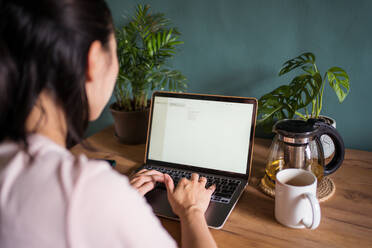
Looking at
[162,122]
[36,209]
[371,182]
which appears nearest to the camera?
[36,209]

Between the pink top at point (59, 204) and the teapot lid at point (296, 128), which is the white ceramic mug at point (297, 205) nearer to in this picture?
the teapot lid at point (296, 128)

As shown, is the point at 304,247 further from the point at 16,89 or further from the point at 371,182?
the point at 16,89

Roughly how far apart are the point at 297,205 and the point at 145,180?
41 cm

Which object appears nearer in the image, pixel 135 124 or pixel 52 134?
pixel 52 134

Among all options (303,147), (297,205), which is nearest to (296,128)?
(303,147)

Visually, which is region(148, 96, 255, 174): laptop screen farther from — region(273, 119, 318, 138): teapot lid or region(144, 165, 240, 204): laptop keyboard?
region(273, 119, 318, 138): teapot lid

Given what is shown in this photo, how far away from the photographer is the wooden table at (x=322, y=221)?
69 cm

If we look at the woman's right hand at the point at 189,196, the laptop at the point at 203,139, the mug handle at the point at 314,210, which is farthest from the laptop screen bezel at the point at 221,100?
the mug handle at the point at 314,210

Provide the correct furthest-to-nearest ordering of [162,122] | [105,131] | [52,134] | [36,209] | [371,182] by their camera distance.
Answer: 1. [105,131]
2. [162,122]
3. [371,182]
4. [52,134]
5. [36,209]

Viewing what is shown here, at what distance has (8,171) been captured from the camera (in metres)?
0.40

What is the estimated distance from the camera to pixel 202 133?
1.01 m

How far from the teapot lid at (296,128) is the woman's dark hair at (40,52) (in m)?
0.53

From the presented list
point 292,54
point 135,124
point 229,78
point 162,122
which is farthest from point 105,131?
point 292,54

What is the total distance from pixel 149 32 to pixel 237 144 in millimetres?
626
